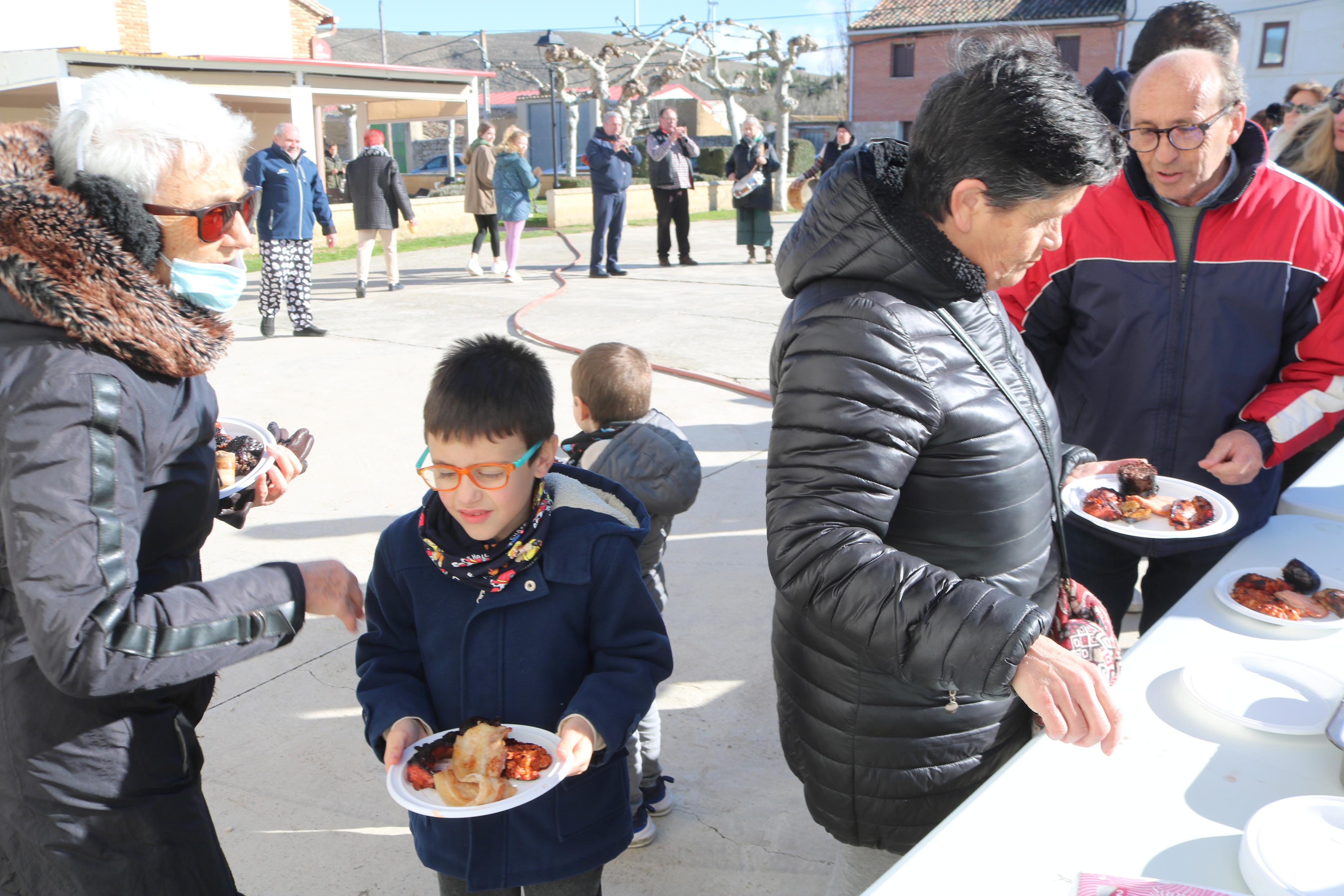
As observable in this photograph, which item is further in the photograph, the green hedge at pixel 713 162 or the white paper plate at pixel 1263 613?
the green hedge at pixel 713 162

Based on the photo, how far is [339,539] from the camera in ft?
15.9

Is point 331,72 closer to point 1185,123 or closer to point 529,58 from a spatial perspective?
point 1185,123

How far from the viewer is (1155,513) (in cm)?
235

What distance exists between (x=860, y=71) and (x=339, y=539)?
140 feet

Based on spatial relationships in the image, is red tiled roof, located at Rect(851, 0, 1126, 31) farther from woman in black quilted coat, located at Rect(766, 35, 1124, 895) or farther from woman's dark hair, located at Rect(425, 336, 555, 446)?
woman's dark hair, located at Rect(425, 336, 555, 446)

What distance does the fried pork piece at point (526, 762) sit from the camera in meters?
1.64

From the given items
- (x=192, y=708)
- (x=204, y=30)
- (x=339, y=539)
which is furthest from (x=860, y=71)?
(x=192, y=708)

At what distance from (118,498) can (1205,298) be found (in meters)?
2.49

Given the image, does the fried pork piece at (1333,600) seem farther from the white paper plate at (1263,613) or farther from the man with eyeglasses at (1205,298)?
the man with eyeglasses at (1205,298)

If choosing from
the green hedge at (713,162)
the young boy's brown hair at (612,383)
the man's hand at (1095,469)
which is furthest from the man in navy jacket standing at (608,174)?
the green hedge at (713,162)

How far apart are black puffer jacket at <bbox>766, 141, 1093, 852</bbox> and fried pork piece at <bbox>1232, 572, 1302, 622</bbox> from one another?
54 centimetres

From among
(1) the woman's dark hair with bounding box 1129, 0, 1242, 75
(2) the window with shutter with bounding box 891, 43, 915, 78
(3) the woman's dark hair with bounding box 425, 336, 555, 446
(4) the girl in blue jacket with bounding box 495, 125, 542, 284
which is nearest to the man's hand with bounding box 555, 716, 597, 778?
(3) the woman's dark hair with bounding box 425, 336, 555, 446

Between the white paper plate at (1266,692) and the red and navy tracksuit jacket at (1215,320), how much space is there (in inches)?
29.5

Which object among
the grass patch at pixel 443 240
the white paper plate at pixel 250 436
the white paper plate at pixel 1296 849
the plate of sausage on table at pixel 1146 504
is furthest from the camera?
the grass patch at pixel 443 240
